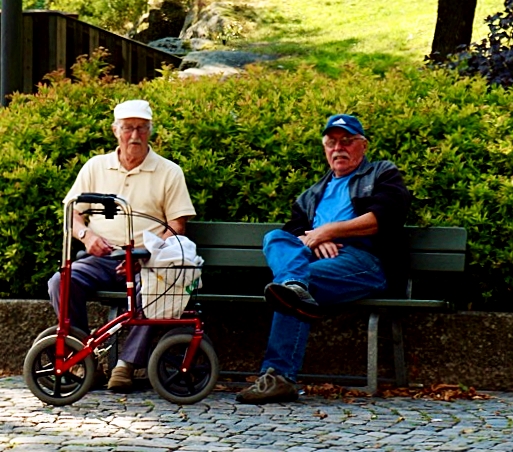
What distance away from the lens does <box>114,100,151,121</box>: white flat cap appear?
761 cm

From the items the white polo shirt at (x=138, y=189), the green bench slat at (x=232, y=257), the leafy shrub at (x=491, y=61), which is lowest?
the green bench slat at (x=232, y=257)

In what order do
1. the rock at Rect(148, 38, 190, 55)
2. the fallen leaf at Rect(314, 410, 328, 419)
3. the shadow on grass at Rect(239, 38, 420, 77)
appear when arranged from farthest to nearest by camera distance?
the rock at Rect(148, 38, 190, 55) < the shadow on grass at Rect(239, 38, 420, 77) < the fallen leaf at Rect(314, 410, 328, 419)

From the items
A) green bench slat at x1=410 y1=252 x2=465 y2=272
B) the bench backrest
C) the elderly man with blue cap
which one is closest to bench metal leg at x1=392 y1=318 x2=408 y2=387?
the elderly man with blue cap

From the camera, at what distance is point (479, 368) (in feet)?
25.3

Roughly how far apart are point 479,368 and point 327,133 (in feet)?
5.24

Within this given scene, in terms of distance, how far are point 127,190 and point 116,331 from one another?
1.00m

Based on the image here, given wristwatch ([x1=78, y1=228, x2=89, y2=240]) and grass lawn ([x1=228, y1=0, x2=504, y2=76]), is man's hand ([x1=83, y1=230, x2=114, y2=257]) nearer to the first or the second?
wristwatch ([x1=78, y1=228, x2=89, y2=240])

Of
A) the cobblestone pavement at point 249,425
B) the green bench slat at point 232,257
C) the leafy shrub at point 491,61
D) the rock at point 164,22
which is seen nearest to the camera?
the cobblestone pavement at point 249,425

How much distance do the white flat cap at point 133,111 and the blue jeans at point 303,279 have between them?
39.5 inches

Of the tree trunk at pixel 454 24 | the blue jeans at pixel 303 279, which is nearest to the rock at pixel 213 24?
the tree trunk at pixel 454 24

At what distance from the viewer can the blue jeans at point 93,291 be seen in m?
7.30

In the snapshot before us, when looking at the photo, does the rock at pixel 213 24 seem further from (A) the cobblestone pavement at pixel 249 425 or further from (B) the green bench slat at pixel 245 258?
(A) the cobblestone pavement at pixel 249 425

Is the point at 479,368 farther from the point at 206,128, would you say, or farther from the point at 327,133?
the point at 206,128

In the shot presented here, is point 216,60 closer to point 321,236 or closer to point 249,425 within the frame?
point 321,236
